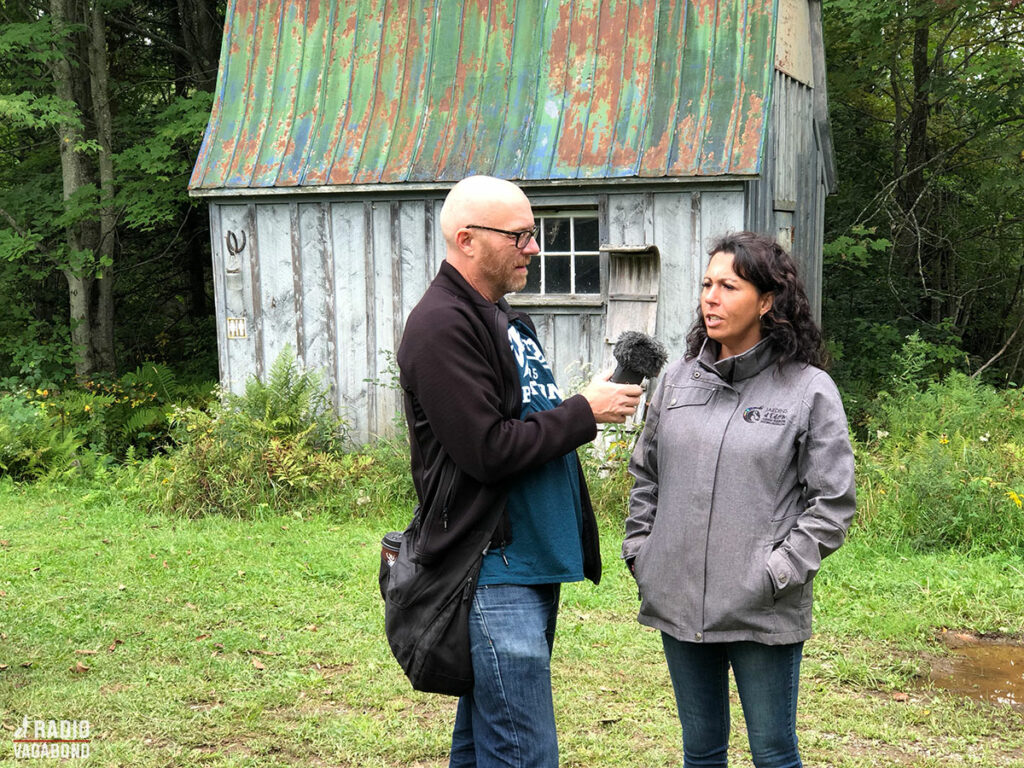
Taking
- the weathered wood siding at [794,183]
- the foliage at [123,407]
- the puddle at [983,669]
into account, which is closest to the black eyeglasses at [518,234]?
the puddle at [983,669]

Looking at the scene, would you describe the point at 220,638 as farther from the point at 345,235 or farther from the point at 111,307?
the point at 111,307

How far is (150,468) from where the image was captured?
926cm

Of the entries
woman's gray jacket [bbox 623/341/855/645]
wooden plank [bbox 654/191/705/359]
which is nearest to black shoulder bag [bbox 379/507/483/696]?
woman's gray jacket [bbox 623/341/855/645]

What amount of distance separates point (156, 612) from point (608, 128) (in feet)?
17.8

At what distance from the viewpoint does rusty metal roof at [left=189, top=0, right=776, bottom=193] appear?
8664 mm

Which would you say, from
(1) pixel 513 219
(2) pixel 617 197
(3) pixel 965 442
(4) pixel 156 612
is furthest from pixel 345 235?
(1) pixel 513 219

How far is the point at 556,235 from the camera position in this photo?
9.19 metres

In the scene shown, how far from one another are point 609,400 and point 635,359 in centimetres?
21

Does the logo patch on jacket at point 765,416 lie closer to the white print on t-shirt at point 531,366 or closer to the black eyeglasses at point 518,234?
the white print on t-shirt at point 531,366

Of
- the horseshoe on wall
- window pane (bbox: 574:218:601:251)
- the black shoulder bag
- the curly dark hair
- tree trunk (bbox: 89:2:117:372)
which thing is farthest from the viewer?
tree trunk (bbox: 89:2:117:372)

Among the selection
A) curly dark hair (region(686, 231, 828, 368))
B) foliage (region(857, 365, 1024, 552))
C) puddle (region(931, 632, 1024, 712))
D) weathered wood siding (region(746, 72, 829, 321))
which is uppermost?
weathered wood siding (region(746, 72, 829, 321))

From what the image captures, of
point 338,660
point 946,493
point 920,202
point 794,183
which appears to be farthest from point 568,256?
point 920,202

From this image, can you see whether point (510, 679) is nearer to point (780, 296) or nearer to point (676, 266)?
point (780, 296)

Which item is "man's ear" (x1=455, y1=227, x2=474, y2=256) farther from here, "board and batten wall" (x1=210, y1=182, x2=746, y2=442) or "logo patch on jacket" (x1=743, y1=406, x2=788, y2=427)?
"board and batten wall" (x1=210, y1=182, x2=746, y2=442)
